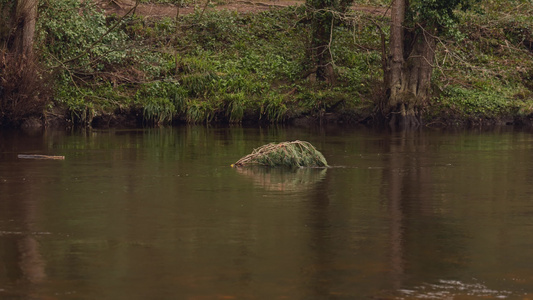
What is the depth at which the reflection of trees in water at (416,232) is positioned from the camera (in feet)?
29.9

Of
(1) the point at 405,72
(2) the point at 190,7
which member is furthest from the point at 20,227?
(2) the point at 190,7

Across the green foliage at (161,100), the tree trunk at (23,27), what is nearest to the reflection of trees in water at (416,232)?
the tree trunk at (23,27)

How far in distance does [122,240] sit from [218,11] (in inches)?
1329

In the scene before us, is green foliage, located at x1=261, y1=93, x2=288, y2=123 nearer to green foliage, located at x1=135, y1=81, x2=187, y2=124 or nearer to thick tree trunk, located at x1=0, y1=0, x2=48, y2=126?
green foliage, located at x1=135, y1=81, x2=187, y2=124

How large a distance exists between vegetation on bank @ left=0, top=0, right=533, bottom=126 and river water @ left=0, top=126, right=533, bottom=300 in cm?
1357

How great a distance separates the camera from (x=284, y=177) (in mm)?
17328

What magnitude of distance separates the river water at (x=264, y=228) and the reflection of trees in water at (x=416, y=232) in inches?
1.0

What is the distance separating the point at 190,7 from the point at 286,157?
26.9m

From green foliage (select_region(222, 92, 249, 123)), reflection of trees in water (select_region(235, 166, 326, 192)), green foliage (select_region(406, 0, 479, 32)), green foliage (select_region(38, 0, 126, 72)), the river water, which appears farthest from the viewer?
green foliage (select_region(222, 92, 249, 123))

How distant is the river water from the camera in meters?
8.49

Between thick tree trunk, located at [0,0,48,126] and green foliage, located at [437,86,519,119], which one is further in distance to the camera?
green foliage, located at [437,86,519,119]

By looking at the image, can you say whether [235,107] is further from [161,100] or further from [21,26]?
[21,26]

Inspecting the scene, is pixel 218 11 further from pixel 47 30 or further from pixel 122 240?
pixel 122 240

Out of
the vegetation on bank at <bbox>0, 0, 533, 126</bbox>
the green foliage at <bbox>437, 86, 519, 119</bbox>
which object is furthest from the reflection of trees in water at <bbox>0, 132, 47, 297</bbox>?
the green foliage at <bbox>437, 86, 519, 119</bbox>
